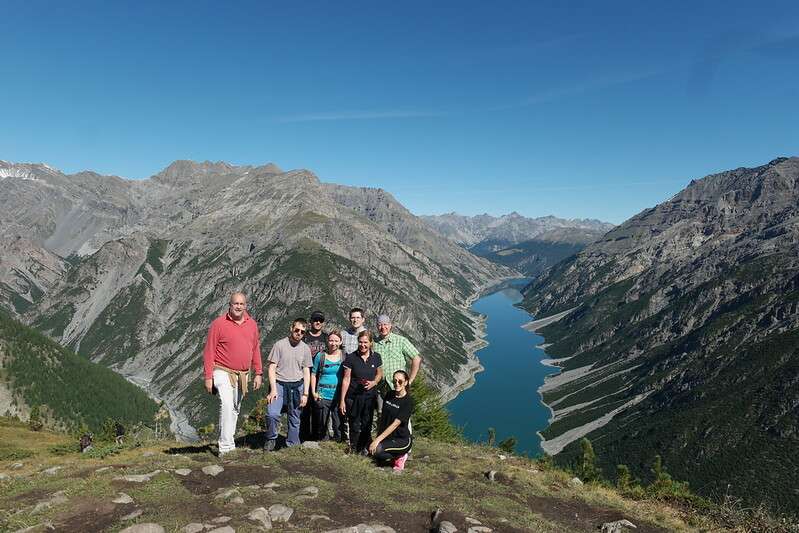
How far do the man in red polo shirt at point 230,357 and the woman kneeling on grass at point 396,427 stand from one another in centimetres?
500

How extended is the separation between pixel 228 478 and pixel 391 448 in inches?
233

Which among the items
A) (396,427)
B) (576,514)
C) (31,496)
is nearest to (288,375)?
(396,427)

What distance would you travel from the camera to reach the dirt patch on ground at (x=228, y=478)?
1584 cm

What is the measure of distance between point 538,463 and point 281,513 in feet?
54.8

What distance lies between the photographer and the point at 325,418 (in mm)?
22219

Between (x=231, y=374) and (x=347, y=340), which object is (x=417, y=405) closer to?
(x=347, y=340)

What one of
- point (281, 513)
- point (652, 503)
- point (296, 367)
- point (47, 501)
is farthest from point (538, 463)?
point (47, 501)

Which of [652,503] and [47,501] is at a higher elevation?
[47,501]

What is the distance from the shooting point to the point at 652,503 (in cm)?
2041

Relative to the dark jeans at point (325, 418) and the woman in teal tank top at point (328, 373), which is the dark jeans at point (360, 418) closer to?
the woman in teal tank top at point (328, 373)

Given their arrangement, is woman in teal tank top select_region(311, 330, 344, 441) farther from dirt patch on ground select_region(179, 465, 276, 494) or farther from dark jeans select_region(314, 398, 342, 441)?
dirt patch on ground select_region(179, 465, 276, 494)

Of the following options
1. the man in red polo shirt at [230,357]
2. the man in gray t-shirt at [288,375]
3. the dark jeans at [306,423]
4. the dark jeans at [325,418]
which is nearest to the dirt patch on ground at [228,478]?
the man in red polo shirt at [230,357]

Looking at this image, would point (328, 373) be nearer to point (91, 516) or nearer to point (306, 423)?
point (306, 423)

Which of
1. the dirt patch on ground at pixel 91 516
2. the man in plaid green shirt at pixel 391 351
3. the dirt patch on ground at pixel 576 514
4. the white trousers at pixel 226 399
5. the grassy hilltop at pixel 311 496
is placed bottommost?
the dirt patch on ground at pixel 576 514
